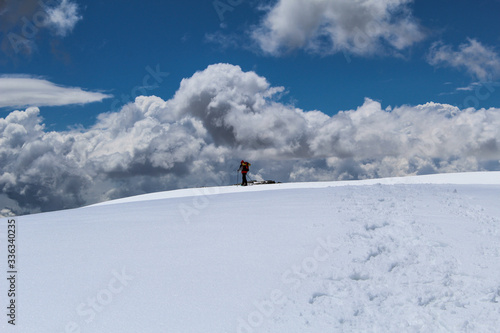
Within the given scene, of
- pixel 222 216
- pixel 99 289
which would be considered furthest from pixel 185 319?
pixel 222 216

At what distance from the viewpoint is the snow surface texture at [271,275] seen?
5621 mm

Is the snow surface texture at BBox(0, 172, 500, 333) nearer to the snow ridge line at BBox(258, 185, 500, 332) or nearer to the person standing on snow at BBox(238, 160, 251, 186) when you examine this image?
the snow ridge line at BBox(258, 185, 500, 332)

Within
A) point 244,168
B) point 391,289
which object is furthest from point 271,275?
point 244,168

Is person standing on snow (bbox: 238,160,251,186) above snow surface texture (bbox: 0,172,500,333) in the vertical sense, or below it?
above

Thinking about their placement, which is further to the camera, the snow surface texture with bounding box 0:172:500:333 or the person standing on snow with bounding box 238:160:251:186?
the person standing on snow with bounding box 238:160:251:186

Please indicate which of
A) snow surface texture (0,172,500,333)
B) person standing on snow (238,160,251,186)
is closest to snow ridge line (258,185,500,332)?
snow surface texture (0,172,500,333)

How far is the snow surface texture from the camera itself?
5621mm

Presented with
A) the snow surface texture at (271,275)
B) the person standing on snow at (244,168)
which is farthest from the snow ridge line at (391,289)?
the person standing on snow at (244,168)

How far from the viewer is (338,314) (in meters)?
5.74

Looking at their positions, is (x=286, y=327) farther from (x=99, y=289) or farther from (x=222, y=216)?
(x=222, y=216)

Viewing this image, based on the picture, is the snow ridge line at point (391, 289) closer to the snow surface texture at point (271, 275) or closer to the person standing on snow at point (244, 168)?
the snow surface texture at point (271, 275)

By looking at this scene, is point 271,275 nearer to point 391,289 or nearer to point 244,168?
point 391,289

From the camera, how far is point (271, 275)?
22.8ft

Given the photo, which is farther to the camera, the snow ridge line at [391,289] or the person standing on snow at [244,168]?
the person standing on snow at [244,168]
